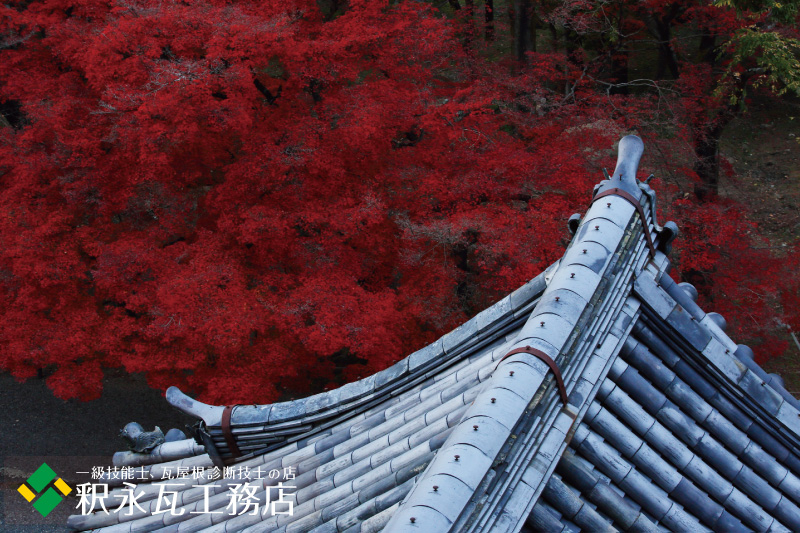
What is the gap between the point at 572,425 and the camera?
5.20 meters

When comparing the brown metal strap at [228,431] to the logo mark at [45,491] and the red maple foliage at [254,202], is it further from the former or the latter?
the logo mark at [45,491]

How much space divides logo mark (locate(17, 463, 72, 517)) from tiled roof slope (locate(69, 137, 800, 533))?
1168 centimetres

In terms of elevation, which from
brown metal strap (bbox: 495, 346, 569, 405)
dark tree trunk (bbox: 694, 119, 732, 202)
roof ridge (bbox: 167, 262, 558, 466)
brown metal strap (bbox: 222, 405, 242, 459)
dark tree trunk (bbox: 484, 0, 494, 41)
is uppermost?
dark tree trunk (bbox: 484, 0, 494, 41)

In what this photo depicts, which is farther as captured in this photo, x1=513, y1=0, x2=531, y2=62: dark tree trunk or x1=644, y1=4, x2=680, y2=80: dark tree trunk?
x1=513, y1=0, x2=531, y2=62: dark tree trunk

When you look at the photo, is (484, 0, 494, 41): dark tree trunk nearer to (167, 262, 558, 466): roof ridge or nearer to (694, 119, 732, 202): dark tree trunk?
(694, 119, 732, 202): dark tree trunk

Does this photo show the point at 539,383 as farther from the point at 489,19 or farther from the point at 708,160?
the point at 489,19

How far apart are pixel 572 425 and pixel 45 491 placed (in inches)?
672

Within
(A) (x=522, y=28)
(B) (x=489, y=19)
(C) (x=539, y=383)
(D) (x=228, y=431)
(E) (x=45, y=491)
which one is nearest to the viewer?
(C) (x=539, y=383)

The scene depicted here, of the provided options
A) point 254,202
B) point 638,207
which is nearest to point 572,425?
point 638,207

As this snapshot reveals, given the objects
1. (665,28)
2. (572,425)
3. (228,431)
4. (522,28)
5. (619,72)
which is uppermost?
(665,28)

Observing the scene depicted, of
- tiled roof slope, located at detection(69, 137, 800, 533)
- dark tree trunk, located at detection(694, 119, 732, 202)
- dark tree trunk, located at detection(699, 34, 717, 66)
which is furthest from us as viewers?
dark tree trunk, located at detection(699, 34, 717, 66)

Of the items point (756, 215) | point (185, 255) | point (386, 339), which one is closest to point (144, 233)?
point (185, 255)

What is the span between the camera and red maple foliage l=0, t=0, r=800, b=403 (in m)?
15.2

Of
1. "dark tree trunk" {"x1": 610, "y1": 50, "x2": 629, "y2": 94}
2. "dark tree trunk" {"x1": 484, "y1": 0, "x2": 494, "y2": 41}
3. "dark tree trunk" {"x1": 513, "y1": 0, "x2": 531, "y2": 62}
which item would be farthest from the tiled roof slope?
"dark tree trunk" {"x1": 484, "y1": 0, "x2": 494, "y2": 41}
